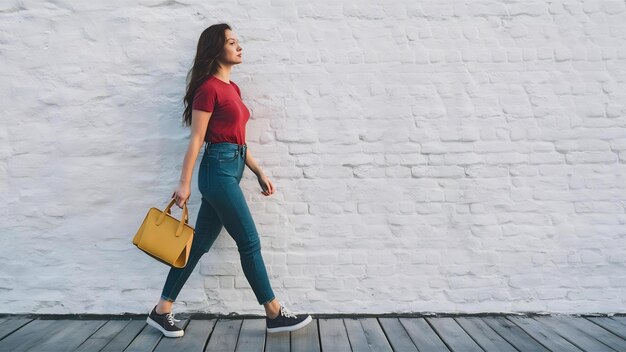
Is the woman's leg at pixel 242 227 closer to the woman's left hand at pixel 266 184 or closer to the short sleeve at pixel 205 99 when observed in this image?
the woman's left hand at pixel 266 184

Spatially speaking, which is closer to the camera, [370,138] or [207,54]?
[207,54]

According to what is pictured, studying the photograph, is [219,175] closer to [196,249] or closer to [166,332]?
[196,249]

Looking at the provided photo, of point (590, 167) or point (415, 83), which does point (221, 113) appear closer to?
point (415, 83)

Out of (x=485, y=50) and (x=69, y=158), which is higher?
(x=485, y=50)

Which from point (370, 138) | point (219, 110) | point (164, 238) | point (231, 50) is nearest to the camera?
point (164, 238)

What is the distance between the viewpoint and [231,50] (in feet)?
9.48

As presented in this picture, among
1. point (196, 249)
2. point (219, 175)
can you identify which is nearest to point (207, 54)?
point (219, 175)

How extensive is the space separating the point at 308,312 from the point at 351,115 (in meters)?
1.23

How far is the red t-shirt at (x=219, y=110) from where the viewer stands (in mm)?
2729

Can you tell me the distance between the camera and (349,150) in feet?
10.6

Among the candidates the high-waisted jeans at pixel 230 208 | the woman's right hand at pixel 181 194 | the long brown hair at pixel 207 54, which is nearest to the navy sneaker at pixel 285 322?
the high-waisted jeans at pixel 230 208

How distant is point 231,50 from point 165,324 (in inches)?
60.4

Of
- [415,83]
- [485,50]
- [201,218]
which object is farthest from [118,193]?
[485,50]

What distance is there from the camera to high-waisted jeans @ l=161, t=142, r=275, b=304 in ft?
8.98
